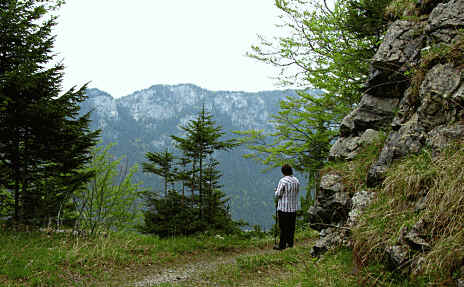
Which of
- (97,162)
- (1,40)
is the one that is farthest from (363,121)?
(97,162)

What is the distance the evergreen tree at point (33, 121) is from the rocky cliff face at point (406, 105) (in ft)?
24.5

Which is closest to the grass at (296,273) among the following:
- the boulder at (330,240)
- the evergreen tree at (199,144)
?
the boulder at (330,240)

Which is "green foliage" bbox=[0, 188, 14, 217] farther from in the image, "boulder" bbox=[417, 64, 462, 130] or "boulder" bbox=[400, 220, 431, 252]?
"boulder" bbox=[417, 64, 462, 130]

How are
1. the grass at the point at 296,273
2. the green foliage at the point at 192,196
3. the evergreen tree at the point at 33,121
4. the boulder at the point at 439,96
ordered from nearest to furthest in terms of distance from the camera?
the grass at the point at 296,273
the boulder at the point at 439,96
the evergreen tree at the point at 33,121
the green foliage at the point at 192,196

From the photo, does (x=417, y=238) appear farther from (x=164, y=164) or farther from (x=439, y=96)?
(x=164, y=164)

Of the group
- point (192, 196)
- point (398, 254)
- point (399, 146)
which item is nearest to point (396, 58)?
point (399, 146)

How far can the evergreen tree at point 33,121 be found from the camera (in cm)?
865

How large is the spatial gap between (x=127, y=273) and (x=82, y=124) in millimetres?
6034

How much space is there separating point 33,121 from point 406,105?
10081 millimetres

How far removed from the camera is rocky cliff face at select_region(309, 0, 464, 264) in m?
4.06

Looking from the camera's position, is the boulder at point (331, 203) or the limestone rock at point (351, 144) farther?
the limestone rock at point (351, 144)

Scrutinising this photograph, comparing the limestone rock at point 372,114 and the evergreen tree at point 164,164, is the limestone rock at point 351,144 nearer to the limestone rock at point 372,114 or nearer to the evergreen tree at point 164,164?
the limestone rock at point 372,114

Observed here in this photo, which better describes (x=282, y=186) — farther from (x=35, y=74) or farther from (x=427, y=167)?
(x=35, y=74)

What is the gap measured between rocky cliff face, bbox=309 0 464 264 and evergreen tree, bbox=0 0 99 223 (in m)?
7.46
